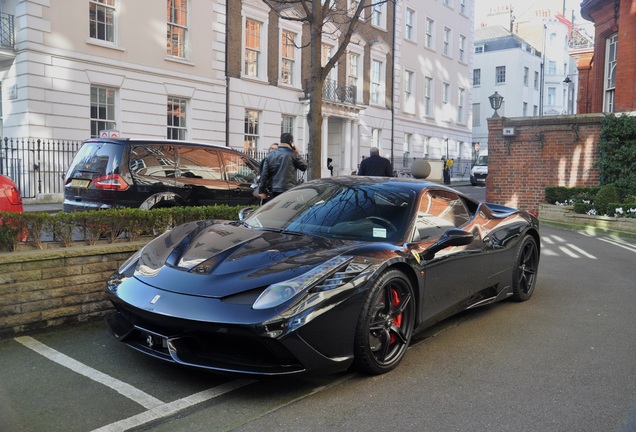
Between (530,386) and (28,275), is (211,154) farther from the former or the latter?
(530,386)

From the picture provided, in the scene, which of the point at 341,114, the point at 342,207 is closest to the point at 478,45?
the point at 341,114

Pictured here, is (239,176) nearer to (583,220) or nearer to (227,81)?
(583,220)

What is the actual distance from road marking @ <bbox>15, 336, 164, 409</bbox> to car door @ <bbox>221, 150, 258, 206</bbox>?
578 centimetres

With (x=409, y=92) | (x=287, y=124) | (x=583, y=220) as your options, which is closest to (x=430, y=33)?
(x=409, y=92)

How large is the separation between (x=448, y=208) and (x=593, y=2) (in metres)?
19.7

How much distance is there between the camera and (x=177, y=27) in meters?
21.8

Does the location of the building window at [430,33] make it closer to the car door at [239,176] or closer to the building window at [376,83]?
the building window at [376,83]

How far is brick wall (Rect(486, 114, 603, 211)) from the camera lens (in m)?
17.5

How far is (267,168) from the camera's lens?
831 cm

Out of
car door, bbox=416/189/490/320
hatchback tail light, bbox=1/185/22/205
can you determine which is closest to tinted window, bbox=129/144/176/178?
hatchback tail light, bbox=1/185/22/205

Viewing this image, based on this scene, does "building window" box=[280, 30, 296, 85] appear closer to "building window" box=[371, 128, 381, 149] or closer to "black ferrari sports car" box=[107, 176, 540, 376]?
"building window" box=[371, 128, 381, 149]

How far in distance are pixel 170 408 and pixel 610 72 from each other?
2160cm

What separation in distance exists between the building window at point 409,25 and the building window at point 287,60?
1166 centimetres

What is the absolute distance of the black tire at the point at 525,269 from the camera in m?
6.20
